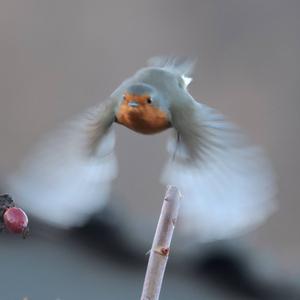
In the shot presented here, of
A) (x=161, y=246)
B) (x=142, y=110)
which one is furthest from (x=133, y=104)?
(x=161, y=246)

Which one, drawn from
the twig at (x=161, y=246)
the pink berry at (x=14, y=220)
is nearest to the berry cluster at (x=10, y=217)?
the pink berry at (x=14, y=220)

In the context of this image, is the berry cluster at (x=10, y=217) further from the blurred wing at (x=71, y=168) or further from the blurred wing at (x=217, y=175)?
the blurred wing at (x=217, y=175)

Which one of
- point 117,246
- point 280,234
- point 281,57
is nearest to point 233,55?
point 281,57

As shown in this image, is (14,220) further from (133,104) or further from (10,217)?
(133,104)

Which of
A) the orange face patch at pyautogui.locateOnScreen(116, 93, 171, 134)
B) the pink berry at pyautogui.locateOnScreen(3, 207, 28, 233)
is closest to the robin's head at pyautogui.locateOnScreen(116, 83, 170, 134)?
the orange face patch at pyautogui.locateOnScreen(116, 93, 171, 134)

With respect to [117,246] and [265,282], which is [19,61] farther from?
[265,282]

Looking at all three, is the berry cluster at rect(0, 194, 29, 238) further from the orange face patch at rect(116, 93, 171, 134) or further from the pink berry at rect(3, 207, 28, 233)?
the orange face patch at rect(116, 93, 171, 134)

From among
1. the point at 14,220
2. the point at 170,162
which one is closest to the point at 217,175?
the point at 170,162
